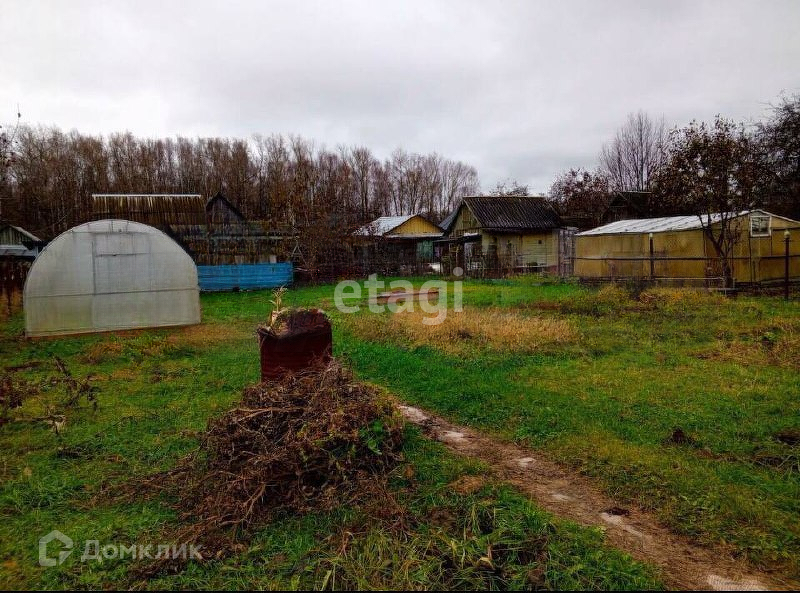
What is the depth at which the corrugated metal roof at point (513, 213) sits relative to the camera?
107 ft

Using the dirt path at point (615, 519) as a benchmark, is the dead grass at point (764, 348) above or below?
above

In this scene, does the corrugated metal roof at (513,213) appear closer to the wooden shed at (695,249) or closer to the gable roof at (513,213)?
the gable roof at (513,213)

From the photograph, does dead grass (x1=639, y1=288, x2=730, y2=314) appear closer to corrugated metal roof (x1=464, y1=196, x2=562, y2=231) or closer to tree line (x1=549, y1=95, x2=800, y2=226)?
tree line (x1=549, y1=95, x2=800, y2=226)

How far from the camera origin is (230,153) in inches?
1775

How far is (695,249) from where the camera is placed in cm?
1886

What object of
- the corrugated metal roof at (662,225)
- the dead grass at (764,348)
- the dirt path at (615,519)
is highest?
the corrugated metal roof at (662,225)

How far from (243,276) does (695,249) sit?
744 inches

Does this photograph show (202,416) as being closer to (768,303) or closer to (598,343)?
(598,343)

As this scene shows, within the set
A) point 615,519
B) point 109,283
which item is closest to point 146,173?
point 109,283

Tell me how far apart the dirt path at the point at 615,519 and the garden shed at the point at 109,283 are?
401 inches

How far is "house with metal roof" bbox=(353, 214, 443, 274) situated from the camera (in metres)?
28.6

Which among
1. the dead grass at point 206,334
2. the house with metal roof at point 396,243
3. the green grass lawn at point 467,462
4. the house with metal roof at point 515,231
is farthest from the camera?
the house with metal roof at point 515,231

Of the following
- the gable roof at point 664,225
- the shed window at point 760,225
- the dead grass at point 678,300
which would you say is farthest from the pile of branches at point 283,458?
the shed window at point 760,225

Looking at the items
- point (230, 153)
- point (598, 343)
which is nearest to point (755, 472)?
point (598, 343)
